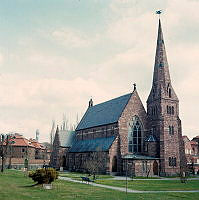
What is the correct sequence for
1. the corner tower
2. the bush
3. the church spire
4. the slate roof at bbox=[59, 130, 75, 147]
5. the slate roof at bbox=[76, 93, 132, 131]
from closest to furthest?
the bush, the corner tower, the slate roof at bbox=[76, 93, 132, 131], the church spire, the slate roof at bbox=[59, 130, 75, 147]

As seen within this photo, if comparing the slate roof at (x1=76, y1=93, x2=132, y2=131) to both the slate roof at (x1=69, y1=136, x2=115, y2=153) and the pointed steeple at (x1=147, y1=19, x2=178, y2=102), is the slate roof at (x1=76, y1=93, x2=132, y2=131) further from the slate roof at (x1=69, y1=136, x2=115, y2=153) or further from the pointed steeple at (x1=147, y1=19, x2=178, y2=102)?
the pointed steeple at (x1=147, y1=19, x2=178, y2=102)

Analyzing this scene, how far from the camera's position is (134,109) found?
5816 cm

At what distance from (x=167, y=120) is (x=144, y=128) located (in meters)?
5.30

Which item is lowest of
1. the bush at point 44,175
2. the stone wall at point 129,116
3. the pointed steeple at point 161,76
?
the bush at point 44,175

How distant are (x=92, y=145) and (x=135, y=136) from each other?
34.6 feet

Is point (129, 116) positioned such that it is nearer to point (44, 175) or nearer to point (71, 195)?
point (44, 175)

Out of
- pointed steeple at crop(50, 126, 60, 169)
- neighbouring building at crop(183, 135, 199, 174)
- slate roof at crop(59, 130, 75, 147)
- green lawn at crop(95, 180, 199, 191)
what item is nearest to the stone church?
pointed steeple at crop(50, 126, 60, 169)

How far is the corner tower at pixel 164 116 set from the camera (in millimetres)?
54750

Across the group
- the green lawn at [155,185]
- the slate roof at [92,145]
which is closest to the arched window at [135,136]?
the slate roof at [92,145]

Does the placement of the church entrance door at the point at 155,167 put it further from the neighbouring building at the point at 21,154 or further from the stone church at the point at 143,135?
the neighbouring building at the point at 21,154

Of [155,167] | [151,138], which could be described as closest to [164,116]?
[151,138]

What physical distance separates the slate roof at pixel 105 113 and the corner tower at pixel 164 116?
20.5 ft

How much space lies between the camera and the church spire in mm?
59031

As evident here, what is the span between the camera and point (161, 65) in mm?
59750
